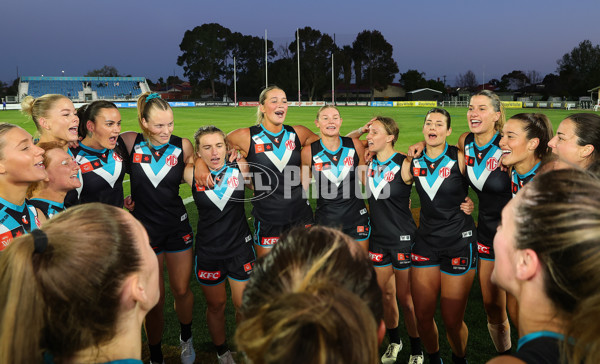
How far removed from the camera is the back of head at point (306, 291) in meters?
1.06

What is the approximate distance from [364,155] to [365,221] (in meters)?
0.76

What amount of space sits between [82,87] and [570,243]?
75306 mm

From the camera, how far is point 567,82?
7188cm

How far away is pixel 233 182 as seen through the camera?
4.12 m

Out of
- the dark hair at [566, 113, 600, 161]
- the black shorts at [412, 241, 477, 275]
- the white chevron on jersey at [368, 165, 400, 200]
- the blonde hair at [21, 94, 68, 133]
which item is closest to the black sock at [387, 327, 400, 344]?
the black shorts at [412, 241, 477, 275]

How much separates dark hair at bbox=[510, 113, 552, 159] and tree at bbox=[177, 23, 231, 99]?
248ft

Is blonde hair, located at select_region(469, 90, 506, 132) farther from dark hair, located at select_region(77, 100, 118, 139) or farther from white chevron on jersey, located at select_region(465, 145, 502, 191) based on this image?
dark hair, located at select_region(77, 100, 118, 139)

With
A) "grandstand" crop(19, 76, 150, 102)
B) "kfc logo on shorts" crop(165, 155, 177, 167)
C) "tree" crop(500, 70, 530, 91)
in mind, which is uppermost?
"tree" crop(500, 70, 530, 91)

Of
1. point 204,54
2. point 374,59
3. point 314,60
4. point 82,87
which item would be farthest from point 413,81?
point 82,87

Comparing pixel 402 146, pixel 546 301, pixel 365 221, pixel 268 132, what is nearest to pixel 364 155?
pixel 365 221

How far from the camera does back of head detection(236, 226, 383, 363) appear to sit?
106 centimetres

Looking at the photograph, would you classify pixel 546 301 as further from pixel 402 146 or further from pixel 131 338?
pixel 402 146

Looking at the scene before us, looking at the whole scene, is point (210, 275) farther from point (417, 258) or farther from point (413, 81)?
point (413, 81)

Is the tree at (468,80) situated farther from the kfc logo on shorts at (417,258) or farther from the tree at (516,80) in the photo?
the kfc logo on shorts at (417,258)
